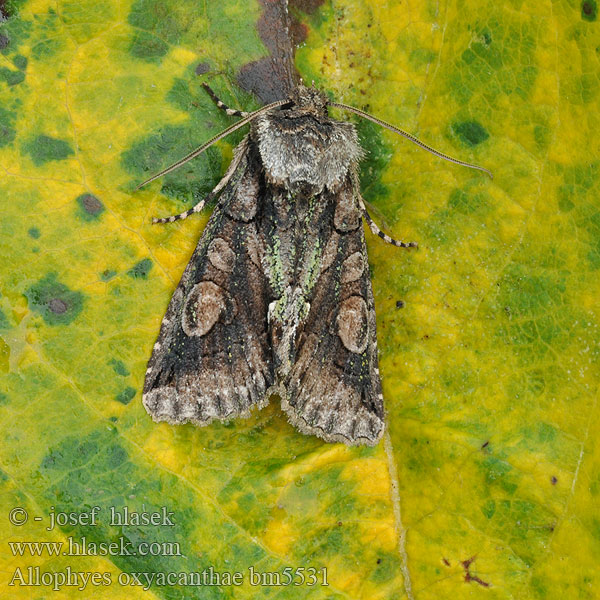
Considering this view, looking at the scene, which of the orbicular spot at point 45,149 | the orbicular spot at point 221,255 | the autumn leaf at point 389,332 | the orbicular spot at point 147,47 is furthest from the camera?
the orbicular spot at point 221,255

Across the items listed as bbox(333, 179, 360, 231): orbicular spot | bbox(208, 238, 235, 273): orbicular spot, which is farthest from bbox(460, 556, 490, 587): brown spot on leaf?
bbox(208, 238, 235, 273): orbicular spot

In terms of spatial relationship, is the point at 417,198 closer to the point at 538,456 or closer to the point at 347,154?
the point at 347,154

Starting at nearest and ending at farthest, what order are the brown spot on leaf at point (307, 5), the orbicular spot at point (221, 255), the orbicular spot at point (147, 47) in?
1. the orbicular spot at point (147, 47)
2. the brown spot on leaf at point (307, 5)
3. the orbicular spot at point (221, 255)

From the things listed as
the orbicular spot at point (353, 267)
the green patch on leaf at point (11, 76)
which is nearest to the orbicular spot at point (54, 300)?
the green patch on leaf at point (11, 76)

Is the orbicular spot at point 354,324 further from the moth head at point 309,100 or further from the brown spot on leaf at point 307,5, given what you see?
the brown spot on leaf at point 307,5

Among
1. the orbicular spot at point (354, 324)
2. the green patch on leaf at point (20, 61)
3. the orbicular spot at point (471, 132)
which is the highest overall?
the green patch on leaf at point (20, 61)

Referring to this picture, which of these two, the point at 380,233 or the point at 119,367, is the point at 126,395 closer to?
the point at 119,367

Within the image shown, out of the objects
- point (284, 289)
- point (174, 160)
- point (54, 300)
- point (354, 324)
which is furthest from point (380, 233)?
point (54, 300)
